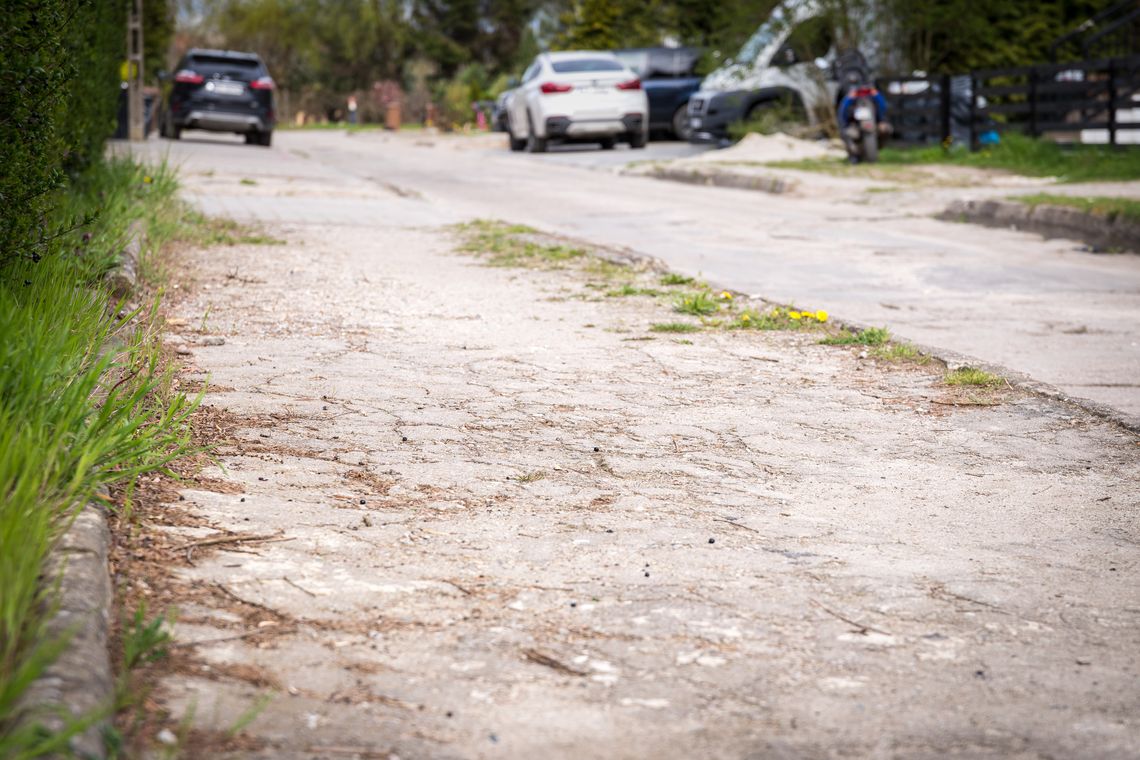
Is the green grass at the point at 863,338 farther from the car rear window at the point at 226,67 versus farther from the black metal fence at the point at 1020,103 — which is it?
the car rear window at the point at 226,67

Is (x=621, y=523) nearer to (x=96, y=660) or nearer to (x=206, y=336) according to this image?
(x=96, y=660)

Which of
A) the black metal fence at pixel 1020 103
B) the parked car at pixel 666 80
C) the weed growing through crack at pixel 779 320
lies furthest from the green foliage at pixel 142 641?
the parked car at pixel 666 80

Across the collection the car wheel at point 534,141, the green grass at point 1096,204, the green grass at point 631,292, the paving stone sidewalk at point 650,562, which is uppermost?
the car wheel at point 534,141

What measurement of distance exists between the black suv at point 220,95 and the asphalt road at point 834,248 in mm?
4530

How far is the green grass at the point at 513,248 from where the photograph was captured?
8.82 metres

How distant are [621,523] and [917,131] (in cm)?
1891

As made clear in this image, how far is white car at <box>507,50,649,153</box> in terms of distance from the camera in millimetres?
23703

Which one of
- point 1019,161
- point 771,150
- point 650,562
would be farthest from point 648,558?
point 771,150

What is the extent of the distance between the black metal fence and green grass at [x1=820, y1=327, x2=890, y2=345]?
12.4 meters

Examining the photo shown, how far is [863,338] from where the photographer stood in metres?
6.12

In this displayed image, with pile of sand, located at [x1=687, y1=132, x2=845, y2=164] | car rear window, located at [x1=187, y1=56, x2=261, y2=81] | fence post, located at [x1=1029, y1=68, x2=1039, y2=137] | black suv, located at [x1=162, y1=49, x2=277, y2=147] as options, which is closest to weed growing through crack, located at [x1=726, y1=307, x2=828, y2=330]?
fence post, located at [x1=1029, y1=68, x2=1039, y2=137]

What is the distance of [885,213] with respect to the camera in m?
13.5

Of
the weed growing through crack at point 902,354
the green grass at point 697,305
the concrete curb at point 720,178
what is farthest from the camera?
the concrete curb at point 720,178

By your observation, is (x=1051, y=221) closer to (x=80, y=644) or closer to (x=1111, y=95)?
(x=1111, y=95)
